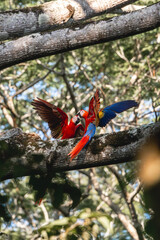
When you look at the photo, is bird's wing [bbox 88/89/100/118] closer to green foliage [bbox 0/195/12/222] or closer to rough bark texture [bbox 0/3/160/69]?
rough bark texture [bbox 0/3/160/69]

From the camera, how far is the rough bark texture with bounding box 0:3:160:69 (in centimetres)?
237

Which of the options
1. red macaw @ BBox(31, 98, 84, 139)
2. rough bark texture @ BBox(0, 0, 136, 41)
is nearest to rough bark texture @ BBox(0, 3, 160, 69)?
rough bark texture @ BBox(0, 0, 136, 41)

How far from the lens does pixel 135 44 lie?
9.13m

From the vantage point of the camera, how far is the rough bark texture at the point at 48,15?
2779mm

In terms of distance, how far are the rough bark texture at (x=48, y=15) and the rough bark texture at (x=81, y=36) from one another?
1.30 feet

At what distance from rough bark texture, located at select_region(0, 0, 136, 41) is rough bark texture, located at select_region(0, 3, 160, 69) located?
40cm

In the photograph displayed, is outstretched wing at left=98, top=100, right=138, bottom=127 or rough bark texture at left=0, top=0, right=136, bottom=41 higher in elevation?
rough bark texture at left=0, top=0, right=136, bottom=41

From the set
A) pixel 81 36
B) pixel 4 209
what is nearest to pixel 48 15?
pixel 81 36

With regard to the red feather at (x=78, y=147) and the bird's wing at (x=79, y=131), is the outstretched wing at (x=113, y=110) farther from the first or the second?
the red feather at (x=78, y=147)

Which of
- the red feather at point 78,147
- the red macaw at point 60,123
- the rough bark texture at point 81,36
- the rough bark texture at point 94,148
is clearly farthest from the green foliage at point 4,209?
the red macaw at point 60,123

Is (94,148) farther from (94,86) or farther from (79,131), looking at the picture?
(94,86)

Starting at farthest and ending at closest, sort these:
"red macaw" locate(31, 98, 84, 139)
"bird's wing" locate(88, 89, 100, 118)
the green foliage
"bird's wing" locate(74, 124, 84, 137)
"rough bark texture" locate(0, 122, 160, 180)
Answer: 1. "bird's wing" locate(74, 124, 84, 137)
2. "red macaw" locate(31, 98, 84, 139)
3. "bird's wing" locate(88, 89, 100, 118)
4. "rough bark texture" locate(0, 122, 160, 180)
5. the green foliage

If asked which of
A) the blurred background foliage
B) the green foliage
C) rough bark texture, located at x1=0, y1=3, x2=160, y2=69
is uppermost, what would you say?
rough bark texture, located at x1=0, y1=3, x2=160, y2=69

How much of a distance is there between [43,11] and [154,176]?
2.07 metres
